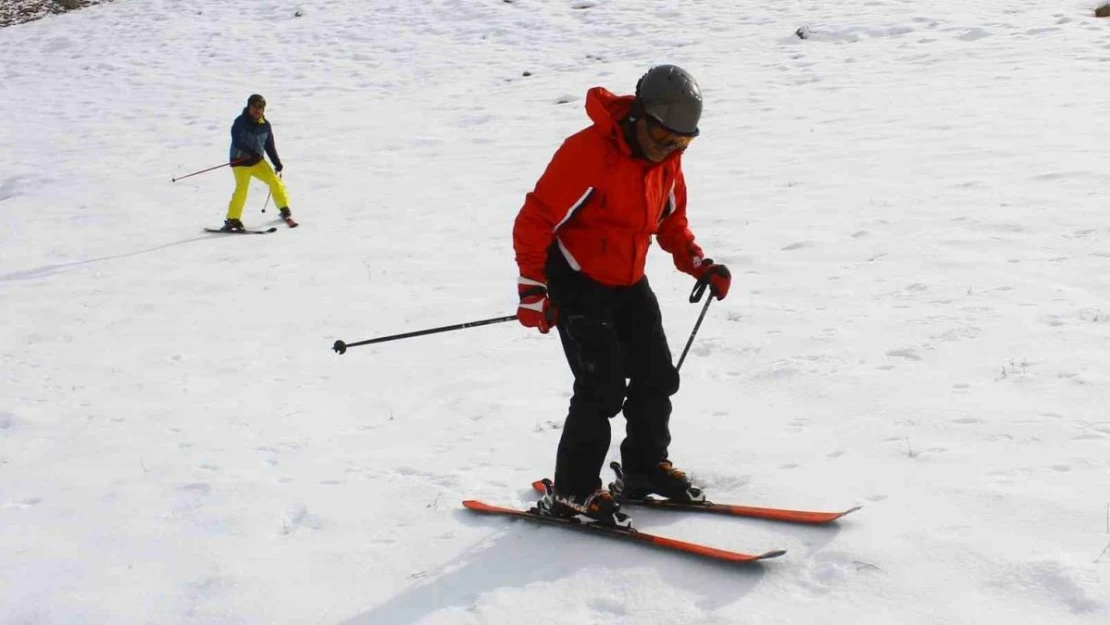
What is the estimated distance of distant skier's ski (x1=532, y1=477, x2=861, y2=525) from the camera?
14.0 feet

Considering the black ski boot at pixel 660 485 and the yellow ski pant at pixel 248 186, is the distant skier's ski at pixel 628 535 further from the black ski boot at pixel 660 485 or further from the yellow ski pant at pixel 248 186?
the yellow ski pant at pixel 248 186

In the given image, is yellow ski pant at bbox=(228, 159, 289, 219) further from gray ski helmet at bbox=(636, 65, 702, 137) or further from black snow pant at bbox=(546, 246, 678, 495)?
gray ski helmet at bbox=(636, 65, 702, 137)

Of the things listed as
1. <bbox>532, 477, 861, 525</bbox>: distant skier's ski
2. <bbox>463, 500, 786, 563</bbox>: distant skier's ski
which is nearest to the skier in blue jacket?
<bbox>463, 500, 786, 563</bbox>: distant skier's ski

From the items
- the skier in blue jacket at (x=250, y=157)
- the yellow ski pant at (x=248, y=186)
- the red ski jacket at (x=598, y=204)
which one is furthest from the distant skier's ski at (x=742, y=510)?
the skier in blue jacket at (x=250, y=157)

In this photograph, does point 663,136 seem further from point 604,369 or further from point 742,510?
point 742,510

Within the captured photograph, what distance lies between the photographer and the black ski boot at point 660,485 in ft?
15.2

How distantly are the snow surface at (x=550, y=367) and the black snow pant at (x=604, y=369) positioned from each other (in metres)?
0.38

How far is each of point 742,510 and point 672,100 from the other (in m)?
1.89

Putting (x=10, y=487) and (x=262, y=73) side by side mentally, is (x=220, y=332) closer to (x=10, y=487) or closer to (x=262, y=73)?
(x=10, y=487)

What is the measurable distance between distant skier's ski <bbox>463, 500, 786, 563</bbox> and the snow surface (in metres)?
0.06

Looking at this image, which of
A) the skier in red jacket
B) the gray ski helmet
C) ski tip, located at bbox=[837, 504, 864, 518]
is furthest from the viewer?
ski tip, located at bbox=[837, 504, 864, 518]

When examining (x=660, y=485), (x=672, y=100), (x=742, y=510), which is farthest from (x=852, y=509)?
(x=672, y=100)

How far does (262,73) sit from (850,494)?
65.9 feet

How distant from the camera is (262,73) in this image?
2195cm
